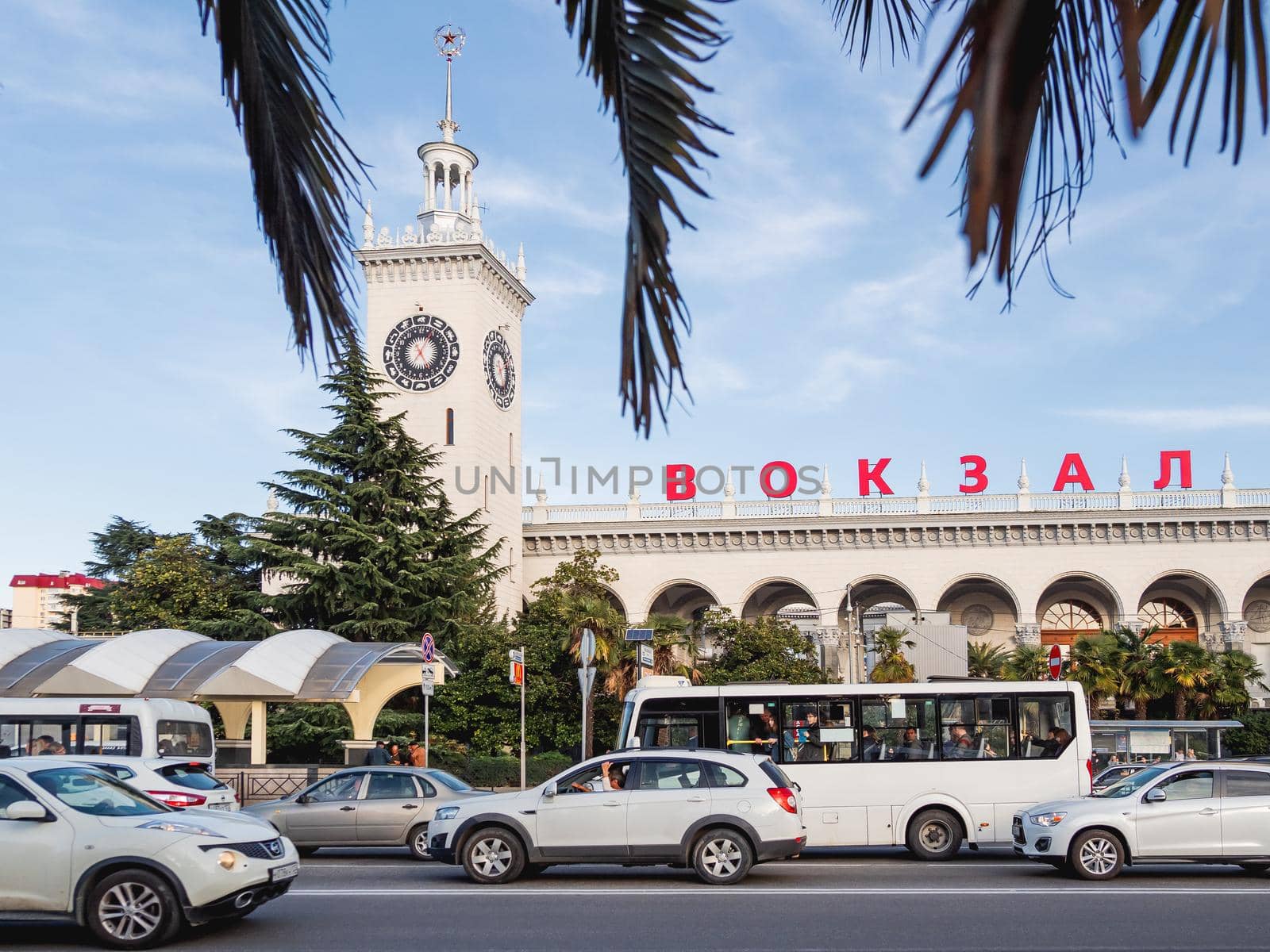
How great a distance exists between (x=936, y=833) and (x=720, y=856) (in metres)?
4.65

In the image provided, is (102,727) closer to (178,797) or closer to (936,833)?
(178,797)

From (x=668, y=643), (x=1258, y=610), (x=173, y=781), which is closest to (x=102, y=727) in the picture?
(x=173, y=781)

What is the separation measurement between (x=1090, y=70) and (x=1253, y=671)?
153 feet

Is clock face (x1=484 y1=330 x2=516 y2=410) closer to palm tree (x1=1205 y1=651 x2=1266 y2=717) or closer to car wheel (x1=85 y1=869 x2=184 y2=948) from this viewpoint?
palm tree (x1=1205 y1=651 x2=1266 y2=717)

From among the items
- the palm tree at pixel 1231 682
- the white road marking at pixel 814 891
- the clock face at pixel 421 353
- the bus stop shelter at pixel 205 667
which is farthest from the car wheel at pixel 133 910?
the clock face at pixel 421 353

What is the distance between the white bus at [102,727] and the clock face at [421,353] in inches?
1172

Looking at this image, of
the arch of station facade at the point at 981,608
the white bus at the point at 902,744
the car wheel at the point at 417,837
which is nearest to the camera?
the car wheel at the point at 417,837

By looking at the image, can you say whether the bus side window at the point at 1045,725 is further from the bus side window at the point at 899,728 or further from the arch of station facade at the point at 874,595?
the arch of station facade at the point at 874,595

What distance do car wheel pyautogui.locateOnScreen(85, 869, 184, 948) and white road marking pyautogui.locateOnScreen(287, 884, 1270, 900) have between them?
11.1 feet

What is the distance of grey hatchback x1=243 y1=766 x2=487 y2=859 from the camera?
1795 cm

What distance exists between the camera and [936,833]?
17.7 metres

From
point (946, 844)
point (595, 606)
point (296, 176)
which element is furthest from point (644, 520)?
point (296, 176)

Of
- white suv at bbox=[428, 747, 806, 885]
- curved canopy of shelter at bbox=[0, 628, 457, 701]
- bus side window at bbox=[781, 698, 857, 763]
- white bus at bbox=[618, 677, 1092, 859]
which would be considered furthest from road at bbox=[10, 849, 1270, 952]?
curved canopy of shelter at bbox=[0, 628, 457, 701]

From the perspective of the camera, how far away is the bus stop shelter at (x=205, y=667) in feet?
86.3
